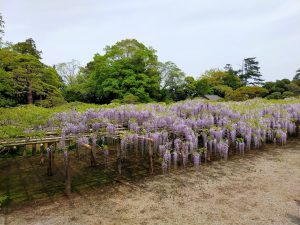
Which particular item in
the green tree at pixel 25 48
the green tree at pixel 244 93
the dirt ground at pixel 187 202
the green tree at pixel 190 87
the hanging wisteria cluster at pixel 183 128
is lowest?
the dirt ground at pixel 187 202

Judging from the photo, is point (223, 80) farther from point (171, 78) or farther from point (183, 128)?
point (183, 128)

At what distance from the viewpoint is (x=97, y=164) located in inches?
326

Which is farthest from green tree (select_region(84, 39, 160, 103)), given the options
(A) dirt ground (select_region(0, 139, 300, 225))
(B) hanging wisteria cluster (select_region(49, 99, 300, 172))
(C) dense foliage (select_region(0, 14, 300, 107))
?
(A) dirt ground (select_region(0, 139, 300, 225))

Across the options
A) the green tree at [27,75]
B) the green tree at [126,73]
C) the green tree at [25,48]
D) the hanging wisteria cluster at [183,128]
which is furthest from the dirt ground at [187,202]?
the green tree at [126,73]

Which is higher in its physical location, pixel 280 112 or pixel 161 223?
pixel 280 112

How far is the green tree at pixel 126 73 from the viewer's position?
23359 mm

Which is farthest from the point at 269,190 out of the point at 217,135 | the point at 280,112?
the point at 280,112

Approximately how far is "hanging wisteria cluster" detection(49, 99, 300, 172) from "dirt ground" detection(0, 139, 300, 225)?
1.19m

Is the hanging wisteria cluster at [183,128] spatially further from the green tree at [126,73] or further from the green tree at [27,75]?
the green tree at [126,73]

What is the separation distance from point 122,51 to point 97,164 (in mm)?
19114

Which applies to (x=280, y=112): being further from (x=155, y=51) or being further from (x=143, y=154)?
(x=155, y=51)

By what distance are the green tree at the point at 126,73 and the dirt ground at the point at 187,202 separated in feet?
55.2

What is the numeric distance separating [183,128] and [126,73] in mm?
16311

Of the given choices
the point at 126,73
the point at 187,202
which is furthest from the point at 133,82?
the point at 187,202
